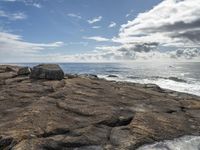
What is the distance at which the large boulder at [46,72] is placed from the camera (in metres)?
19.9

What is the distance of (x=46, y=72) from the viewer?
20.0 metres

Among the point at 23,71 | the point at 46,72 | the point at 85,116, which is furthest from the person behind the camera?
the point at 23,71

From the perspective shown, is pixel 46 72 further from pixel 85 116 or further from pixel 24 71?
pixel 85 116

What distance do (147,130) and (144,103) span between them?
385 cm

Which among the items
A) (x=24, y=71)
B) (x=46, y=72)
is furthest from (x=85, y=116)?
(x=24, y=71)

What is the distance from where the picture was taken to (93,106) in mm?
14922

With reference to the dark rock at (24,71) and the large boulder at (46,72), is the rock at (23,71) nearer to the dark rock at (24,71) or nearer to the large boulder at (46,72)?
the dark rock at (24,71)

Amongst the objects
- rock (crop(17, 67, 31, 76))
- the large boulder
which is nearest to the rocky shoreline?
the large boulder

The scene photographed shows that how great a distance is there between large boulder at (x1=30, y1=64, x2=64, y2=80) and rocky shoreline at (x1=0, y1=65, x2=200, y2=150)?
2.44 feet

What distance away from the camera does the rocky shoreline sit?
1130cm

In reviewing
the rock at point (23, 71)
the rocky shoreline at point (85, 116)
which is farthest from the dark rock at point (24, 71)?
the rocky shoreline at point (85, 116)

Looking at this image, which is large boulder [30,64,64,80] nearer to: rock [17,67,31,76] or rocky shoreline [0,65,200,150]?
rocky shoreline [0,65,200,150]

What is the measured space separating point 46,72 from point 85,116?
7.22 metres

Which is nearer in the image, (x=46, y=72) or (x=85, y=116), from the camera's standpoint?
(x=85, y=116)
